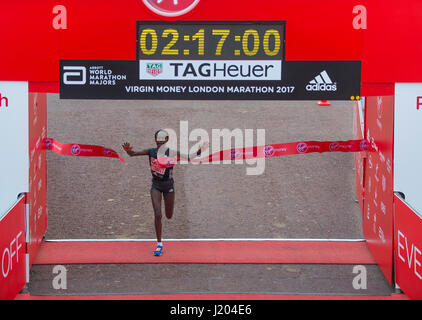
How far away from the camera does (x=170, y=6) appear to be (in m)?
8.11

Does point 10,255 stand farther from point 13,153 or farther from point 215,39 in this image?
point 215,39

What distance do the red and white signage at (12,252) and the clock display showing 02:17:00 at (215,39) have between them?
2673 millimetres

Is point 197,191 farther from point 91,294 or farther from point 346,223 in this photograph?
point 91,294

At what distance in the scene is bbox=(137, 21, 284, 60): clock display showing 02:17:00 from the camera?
810cm

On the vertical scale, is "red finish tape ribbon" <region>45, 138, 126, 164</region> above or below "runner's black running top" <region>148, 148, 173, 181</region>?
above

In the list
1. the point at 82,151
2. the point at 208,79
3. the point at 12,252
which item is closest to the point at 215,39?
the point at 208,79

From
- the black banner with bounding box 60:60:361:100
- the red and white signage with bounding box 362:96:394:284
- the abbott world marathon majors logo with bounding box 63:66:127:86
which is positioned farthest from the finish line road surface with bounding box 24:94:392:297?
the abbott world marathon majors logo with bounding box 63:66:127:86

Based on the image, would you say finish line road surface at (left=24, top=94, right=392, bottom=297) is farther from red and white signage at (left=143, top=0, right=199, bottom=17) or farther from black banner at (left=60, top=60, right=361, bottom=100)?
red and white signage at (left=143, top=0, right=199, bottom=17)

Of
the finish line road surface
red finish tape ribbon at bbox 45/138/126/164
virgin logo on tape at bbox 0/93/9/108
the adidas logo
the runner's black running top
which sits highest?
the adidas logo

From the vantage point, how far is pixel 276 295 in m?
8.60

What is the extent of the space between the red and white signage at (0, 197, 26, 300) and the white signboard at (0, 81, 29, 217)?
41cm

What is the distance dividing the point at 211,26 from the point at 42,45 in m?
2.13

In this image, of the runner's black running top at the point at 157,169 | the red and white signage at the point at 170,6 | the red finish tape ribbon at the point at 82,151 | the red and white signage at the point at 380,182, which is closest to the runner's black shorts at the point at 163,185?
the runner's black running top at the point at 157,169

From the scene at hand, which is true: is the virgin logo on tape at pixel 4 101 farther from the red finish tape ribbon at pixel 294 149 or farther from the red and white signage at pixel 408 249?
the red and white signage at pixel 408 249
